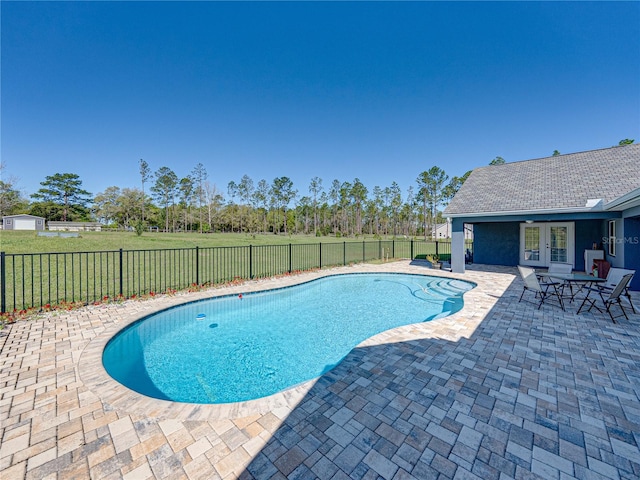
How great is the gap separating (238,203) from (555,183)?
146 ft

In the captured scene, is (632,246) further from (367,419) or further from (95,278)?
(95,278)

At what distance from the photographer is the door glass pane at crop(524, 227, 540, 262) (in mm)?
11570

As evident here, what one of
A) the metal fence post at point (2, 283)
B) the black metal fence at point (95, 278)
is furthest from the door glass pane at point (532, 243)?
the metal fence post at point (2, 283)

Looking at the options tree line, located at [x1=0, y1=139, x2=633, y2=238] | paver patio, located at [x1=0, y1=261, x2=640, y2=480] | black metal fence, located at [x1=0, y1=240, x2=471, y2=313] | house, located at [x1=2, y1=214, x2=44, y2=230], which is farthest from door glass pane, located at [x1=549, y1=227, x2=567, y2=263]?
house, located at [x1=2, y1=214, x2=44, y2=230]

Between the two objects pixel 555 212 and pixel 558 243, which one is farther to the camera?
pixel 558 243

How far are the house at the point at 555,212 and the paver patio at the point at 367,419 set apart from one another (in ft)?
19.7

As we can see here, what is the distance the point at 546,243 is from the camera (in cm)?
1133

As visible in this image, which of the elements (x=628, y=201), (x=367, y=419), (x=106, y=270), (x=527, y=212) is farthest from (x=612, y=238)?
(x=106, y=270)

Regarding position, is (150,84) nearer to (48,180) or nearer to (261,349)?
(261,349)

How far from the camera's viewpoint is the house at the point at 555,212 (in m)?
8.02

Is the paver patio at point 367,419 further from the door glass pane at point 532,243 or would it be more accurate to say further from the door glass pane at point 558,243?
the door glass pane at point 532,243

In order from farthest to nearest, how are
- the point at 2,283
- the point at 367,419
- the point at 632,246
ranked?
the point at 632,246 < the point at 2,283 < the point at 367,419

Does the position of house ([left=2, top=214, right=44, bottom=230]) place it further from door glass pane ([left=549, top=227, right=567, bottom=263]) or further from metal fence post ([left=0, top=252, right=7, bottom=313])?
door glass pane ([left=549, top=227, right=567, bottom=263])

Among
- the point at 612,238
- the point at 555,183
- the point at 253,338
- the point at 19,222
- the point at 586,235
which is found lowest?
the point at 253,338
